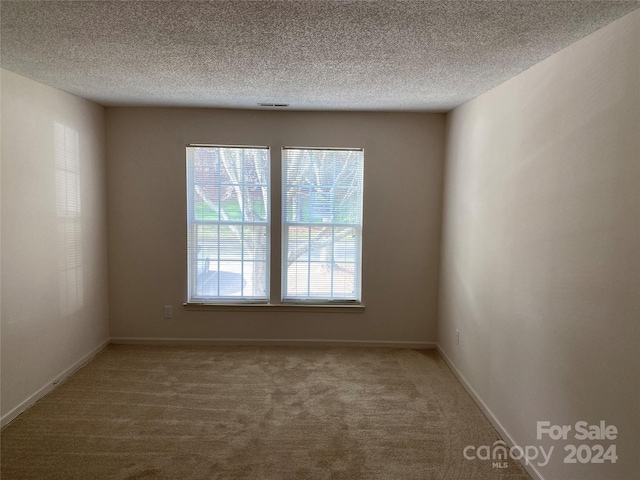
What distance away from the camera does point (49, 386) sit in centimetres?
324

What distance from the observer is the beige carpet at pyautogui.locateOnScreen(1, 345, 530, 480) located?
7.79 ft

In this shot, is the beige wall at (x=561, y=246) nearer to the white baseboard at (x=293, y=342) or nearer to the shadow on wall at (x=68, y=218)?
the white baseboard at (x=293, y=342)

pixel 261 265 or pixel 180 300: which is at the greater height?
pixel 261 265

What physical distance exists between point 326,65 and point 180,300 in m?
2.84

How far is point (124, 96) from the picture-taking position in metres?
3.62

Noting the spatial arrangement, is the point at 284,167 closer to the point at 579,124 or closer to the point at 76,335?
the point at 76,335

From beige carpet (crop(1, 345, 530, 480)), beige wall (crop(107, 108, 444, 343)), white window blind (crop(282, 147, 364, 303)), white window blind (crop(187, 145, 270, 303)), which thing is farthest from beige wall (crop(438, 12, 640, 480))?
white window blind (crop(187, 145, 270, 303))

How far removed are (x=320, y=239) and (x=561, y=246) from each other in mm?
2515

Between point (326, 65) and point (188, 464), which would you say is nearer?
point (188, 464)

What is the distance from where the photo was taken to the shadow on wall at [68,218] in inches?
133

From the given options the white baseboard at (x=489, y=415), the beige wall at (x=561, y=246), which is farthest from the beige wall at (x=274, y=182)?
Answer: the beige wall at (x=561, y=246)

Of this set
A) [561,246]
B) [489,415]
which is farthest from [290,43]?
[489,415]

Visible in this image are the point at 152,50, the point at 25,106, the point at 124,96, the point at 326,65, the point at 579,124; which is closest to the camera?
the point at 579,124

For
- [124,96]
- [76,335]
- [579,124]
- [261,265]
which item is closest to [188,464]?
[76,335]
